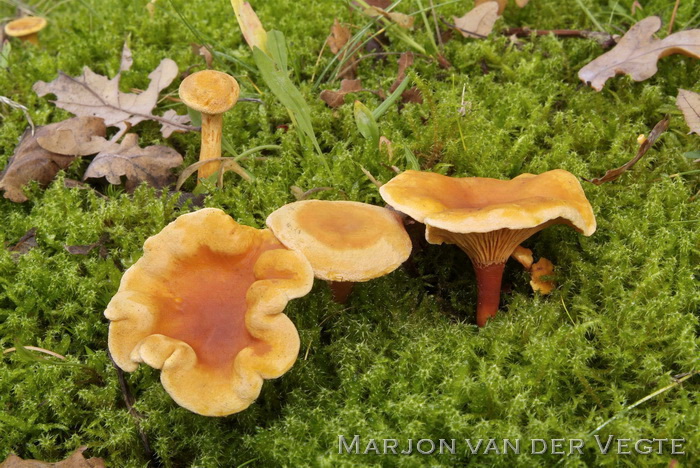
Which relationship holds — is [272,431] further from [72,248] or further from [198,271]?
[72,248]

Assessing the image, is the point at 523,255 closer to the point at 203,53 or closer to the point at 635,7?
the point at 635,7

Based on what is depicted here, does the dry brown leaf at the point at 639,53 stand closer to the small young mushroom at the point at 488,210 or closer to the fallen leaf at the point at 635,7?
the fallen leaf at the point at 635,7

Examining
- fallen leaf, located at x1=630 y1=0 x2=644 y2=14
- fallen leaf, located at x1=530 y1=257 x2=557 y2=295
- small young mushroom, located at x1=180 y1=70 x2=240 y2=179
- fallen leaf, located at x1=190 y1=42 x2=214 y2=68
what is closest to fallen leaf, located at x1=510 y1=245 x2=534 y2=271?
fallen leaf, located at x1=530 y1=257 x2=557 y2=295

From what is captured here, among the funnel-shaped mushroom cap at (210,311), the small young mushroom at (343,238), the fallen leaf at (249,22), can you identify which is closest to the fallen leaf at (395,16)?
the fallen leaf at (249,22)

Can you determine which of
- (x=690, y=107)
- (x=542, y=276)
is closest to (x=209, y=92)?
(x=542, y=276)

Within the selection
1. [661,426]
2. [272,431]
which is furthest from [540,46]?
[272,431]

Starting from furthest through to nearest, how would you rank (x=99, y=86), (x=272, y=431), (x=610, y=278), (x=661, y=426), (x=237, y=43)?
(x=237, y=43) < (x=99, y=86) < (x=610, y=278) < (x=272, y=431) < (x=661, y=426)
